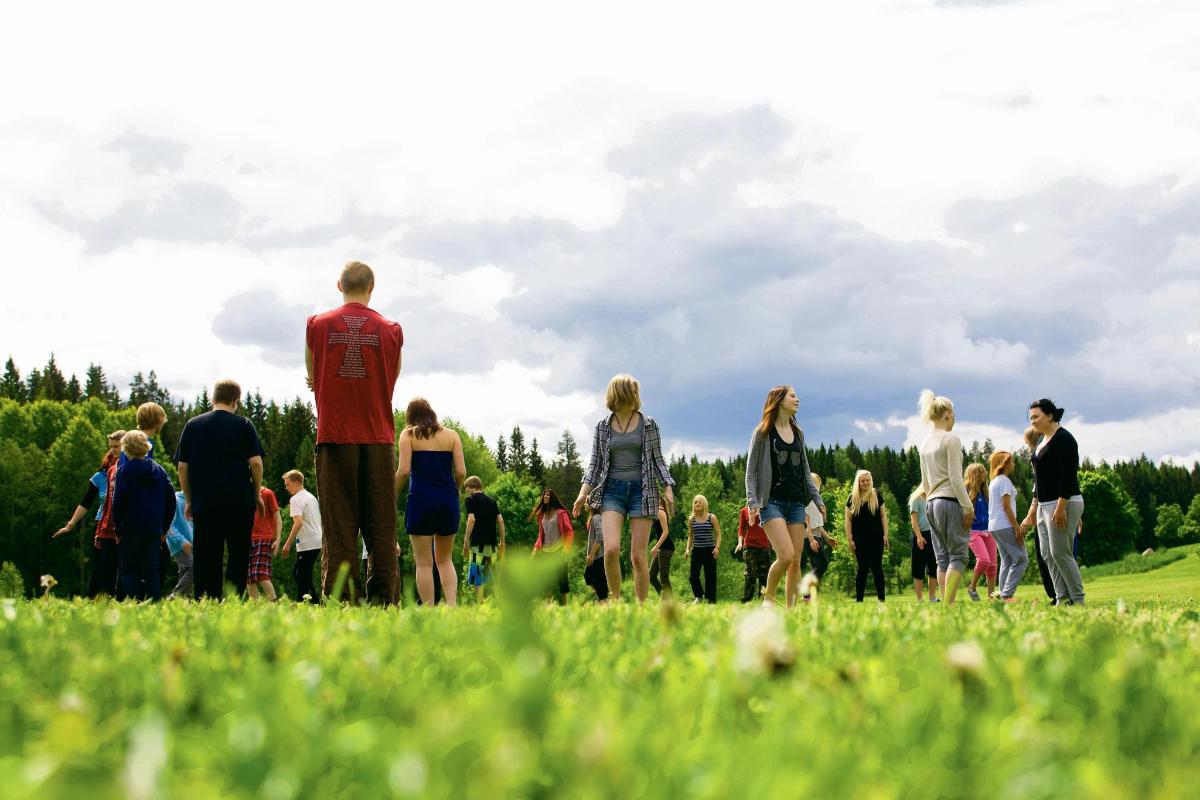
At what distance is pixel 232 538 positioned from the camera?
9.73m

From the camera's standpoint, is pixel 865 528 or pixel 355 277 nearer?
pixel 355 277

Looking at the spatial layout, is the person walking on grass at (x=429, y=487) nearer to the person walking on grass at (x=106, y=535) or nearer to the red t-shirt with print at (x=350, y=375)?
the red t-shirt with print at (x=350, y=375)

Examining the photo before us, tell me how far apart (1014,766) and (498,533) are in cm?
1521

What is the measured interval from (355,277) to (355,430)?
1.36m

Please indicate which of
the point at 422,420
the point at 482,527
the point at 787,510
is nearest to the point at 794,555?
the point at 787,510

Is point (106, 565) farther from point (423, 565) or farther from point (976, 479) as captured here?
point (976, 479)

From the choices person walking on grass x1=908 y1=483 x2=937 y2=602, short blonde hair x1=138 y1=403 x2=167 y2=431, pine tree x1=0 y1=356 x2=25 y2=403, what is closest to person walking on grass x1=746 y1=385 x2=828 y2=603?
person walking on grass x1=908 y1=483 x2=937 y2=602

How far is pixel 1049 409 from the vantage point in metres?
11.8

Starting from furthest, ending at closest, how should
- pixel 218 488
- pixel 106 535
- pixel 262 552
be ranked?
pixel 262 552 → pixel 106 535 → pixel 218 488

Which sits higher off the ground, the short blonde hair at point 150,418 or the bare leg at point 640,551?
the short blonde hair at point 150,418

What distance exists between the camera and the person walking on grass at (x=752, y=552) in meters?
18.6

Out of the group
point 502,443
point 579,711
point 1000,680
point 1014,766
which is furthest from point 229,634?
point 502,443

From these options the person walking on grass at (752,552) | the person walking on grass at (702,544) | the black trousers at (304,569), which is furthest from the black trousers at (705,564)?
the black trousers at (304,569)

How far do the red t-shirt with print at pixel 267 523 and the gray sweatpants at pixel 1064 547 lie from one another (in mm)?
10706
